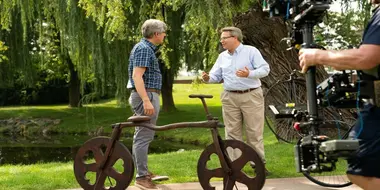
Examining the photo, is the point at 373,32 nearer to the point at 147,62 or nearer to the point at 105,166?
the point at 105,166

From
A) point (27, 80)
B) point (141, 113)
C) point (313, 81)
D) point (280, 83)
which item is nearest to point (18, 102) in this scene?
point (27, 80)

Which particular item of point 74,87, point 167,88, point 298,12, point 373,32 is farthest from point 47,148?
point 373,32

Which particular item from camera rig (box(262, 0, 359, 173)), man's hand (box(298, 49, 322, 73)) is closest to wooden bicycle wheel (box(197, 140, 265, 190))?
camera rig (box(262, 0, 359, 173))

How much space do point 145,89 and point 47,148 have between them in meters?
11.3

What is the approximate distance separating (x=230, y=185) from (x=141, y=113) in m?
1.34

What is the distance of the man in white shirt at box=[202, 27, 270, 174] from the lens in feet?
19.0

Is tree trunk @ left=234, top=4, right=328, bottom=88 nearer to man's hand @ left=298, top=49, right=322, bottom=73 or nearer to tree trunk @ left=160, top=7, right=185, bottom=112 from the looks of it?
tree trunk @ left=160, top=7, right=185, bottom=112

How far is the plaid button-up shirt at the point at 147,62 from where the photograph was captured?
17.5 ft

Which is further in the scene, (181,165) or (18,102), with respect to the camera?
(18,102)

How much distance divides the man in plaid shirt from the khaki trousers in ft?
2.80

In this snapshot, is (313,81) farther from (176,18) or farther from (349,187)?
(176,18)

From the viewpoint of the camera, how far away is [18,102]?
101ft

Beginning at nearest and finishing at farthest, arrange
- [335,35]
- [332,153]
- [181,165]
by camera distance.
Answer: [332,153], [181,165], [335,35]

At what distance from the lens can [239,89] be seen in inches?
228
